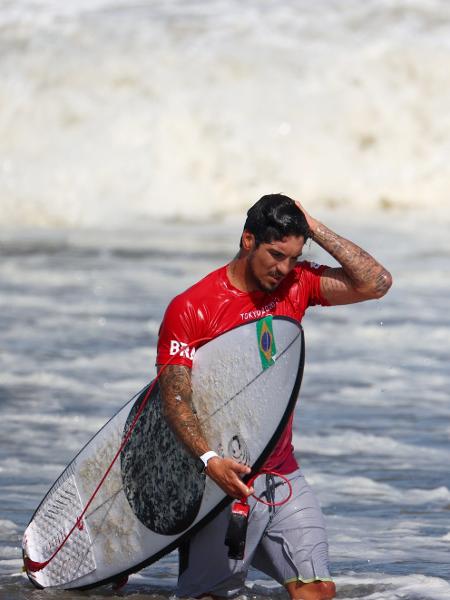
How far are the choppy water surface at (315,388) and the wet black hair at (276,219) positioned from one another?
1619mm

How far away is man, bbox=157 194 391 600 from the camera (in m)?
4.48

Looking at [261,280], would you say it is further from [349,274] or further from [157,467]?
[157,467]

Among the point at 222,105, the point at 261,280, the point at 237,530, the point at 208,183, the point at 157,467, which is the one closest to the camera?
the point at 237,530

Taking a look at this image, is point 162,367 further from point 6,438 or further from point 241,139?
point 241,139

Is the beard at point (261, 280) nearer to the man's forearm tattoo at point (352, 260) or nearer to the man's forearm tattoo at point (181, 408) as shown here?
the man's forearm tattoo at point (352, 260)

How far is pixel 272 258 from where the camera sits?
4.50 m

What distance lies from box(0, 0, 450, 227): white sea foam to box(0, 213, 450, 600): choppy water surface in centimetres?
354

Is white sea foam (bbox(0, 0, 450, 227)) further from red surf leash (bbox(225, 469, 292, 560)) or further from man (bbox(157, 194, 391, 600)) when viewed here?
red surf leash (bbox(225, 469, 292, 560))

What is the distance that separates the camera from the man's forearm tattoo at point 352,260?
467 cm

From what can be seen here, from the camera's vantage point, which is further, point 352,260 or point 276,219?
point 352,260

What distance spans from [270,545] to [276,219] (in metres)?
1.13

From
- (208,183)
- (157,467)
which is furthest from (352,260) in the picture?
(208,183)

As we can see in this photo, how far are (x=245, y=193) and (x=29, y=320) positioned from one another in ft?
28.9

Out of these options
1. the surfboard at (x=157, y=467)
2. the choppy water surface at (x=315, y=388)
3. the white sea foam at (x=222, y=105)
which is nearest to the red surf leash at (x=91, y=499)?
the surfboard at (x=157, y=467)
